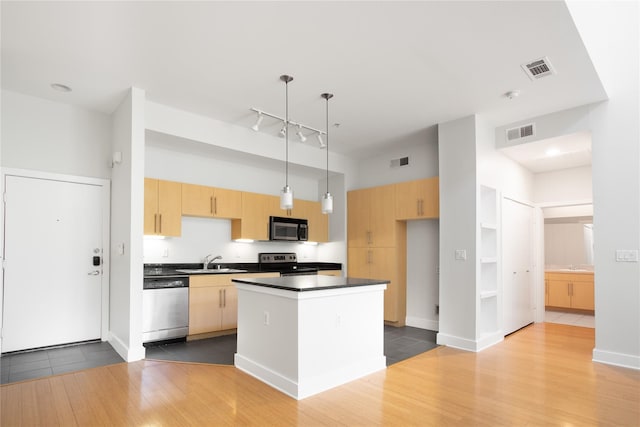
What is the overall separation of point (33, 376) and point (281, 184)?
4194 mm

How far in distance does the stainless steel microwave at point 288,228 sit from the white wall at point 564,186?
3.98 meters

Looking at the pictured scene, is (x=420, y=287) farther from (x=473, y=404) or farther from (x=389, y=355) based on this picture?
(x=473, y=404)

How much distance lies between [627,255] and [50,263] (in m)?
6.25

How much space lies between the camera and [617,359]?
388cm

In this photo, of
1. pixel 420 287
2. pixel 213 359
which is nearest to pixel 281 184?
pixel 420 287

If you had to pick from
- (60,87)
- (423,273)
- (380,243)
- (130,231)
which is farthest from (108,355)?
(423,273)

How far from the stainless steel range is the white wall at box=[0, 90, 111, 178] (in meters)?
2.57

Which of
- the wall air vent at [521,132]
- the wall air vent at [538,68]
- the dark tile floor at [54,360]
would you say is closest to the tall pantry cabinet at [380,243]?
the wall air vent at [521,132]

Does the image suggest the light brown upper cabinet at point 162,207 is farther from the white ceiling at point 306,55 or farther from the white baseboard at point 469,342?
the white baseboard at point 469,342

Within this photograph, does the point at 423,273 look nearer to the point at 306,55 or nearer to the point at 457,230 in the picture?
the point at 457,230

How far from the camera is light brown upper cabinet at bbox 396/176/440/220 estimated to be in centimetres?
519

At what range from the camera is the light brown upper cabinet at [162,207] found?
462 cm

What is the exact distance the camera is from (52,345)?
4.21m

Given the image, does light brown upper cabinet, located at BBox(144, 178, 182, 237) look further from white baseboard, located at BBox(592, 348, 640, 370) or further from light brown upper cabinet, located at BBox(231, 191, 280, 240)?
white baseboard, located at BBox(592, 348, 640, 370)
